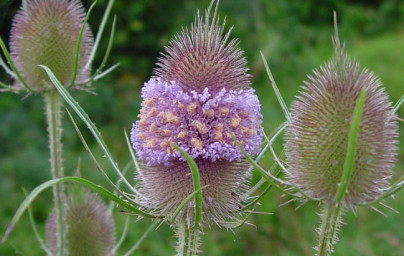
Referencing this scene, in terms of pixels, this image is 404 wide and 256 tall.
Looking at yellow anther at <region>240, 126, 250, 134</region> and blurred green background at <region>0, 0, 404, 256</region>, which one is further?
blurred green background at <region>0, 0, 404, 256</region>

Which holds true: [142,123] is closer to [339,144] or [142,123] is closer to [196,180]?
[196,180]

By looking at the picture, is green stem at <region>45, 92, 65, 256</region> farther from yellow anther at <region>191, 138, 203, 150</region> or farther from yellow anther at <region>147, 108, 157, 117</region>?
yellow anther at <region>191, 138, 203, 150</region>

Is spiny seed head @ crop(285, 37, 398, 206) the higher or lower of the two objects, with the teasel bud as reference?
higher

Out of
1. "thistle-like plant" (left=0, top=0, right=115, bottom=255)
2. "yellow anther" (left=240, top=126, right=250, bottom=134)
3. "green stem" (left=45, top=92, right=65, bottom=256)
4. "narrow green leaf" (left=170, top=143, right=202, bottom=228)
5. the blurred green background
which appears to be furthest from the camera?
the blurred green background

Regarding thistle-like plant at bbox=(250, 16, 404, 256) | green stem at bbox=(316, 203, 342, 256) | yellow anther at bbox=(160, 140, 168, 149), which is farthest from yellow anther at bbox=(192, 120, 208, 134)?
green stem at bbox=(316, 203, 342, 256)

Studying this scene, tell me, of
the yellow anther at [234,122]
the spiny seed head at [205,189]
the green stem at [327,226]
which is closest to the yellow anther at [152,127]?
the spiny seed head at [205,189]

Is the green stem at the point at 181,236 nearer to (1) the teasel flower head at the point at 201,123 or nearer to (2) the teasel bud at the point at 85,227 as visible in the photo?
(1) the teasel flower head at the point at 201,123

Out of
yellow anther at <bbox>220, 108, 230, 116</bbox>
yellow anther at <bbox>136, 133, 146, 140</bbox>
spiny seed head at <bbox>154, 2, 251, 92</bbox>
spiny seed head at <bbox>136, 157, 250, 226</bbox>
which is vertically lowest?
spiny seed head at <bbox>136, 157, 250, 226</bbox>

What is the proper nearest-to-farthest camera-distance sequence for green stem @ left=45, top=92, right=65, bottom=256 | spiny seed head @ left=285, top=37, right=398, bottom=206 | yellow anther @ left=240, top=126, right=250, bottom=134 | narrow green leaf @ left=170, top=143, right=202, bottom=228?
narrow green leaf @ left=170, top=143, right=202, bottom=228 < spiny seed head @ left=285, top=37, right=398, bottom=206 < yellow anther @ left=240, top=126, right=250, bottom=134 < green stem @ left=45, top=92, right=65, bottom=256
